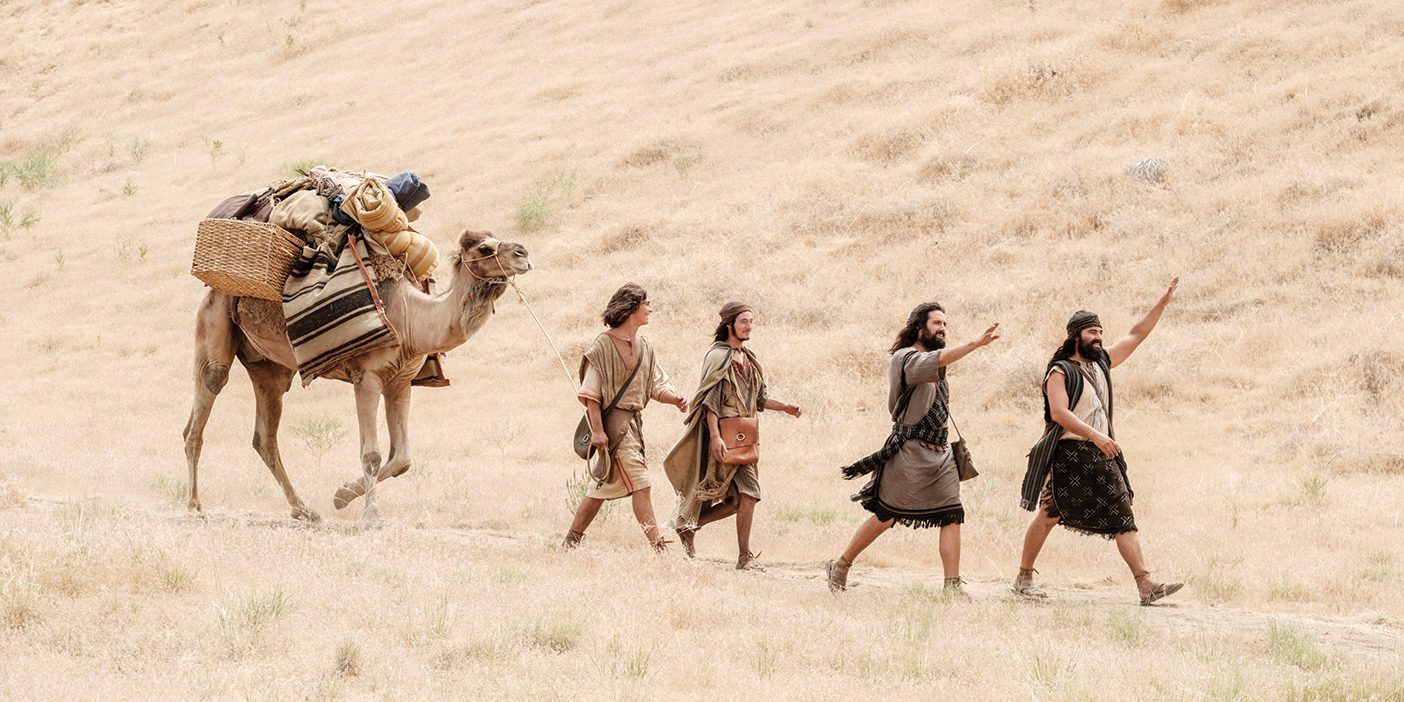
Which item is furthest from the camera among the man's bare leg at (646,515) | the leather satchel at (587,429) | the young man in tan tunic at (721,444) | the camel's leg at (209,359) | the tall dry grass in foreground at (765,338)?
the camel's leg at (209,359)

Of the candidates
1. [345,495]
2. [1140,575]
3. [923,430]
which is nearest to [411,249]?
[345,495]

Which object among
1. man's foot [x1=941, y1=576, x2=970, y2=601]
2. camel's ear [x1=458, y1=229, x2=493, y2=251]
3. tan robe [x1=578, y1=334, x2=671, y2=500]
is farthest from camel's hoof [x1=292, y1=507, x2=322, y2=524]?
man's foot [x1=941, y1=576, x2=970, y2=601]

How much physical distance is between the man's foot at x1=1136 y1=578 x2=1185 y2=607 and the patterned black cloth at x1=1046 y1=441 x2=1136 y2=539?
335mm

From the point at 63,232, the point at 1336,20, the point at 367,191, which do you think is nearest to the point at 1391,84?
the point at 1336,20

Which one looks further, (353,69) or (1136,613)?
(353,69)

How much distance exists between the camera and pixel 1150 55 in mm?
24781

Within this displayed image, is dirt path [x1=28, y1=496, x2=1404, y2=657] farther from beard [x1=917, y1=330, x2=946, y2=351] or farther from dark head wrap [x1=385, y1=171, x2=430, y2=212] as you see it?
dark head wrap [x1=385, y1=171, x2=430, y2=212]

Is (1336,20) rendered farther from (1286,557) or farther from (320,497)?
(320,497)

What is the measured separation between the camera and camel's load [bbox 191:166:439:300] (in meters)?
10.6

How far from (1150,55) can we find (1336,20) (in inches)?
117

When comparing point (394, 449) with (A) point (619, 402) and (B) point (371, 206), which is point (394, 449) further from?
(A) point (619, 402)

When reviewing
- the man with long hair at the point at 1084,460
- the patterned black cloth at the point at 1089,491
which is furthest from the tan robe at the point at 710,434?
the patterned black cloth at the point at 1089,491

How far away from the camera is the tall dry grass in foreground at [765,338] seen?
6.19 m

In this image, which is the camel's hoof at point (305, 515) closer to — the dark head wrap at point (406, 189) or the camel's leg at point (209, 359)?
the camel's leg at point (209, 359)
